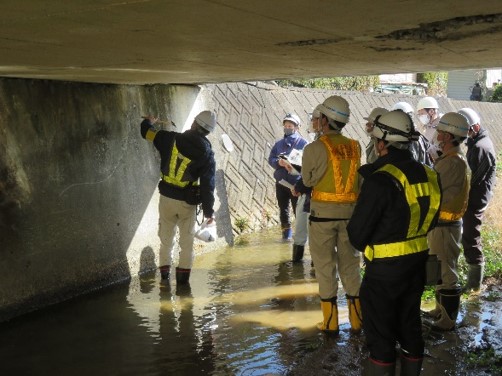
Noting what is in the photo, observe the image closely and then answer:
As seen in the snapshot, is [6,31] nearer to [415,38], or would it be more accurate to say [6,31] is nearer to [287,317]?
[415,38]

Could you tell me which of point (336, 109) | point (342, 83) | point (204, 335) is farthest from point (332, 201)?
point (342, 83)

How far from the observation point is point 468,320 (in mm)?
5938

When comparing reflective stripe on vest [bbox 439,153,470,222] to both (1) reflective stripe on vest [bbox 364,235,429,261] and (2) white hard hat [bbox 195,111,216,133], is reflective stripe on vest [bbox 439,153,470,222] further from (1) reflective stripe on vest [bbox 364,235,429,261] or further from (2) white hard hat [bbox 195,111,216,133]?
(2) white hard hat [bbox 195,111,216,133]

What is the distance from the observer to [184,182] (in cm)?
723

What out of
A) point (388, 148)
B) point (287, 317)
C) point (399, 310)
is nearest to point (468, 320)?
point (287, 317)

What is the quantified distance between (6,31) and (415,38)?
8.89 feet

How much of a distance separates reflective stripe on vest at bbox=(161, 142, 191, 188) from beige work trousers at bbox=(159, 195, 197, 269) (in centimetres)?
29

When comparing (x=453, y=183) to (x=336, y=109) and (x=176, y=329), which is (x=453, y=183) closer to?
(x=336, y=109)

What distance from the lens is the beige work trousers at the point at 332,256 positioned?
548 cm

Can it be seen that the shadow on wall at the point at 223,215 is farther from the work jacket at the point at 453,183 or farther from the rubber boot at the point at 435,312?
the work jacket at the point at 453,183

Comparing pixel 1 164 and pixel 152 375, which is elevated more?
pixel 1 164

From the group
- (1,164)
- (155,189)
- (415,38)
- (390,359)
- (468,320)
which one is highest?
(415,38)

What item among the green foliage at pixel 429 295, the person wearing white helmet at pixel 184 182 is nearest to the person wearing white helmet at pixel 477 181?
the green foliage at pixel 429 295

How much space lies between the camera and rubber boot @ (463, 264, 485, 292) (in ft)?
21.9
